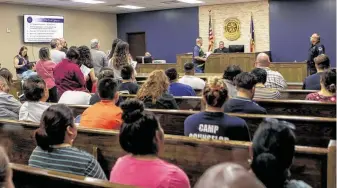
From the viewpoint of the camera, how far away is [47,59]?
6.21 meters

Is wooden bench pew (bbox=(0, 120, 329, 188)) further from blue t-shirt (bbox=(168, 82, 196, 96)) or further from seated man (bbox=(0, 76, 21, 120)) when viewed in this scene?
blue t-shirt (bbox=(168, 82, 196, 96))

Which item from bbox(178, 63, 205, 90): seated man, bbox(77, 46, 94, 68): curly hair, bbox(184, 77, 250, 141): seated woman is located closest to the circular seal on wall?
bbox(178, 63, 205, 90): seated man

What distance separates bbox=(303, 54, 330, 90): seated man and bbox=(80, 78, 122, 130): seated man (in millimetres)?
2947

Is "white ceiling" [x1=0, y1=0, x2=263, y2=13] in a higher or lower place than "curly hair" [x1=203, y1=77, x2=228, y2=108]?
higher

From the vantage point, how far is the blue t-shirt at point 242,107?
139 inches

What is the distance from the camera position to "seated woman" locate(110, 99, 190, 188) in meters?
1.85

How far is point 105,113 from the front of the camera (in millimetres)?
3281

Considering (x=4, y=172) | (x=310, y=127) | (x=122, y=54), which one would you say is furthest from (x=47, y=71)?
(x=4, y=172)

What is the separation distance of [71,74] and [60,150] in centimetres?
328

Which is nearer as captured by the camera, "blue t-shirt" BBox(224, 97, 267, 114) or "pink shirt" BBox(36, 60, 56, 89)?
"blue t-shirt" BBox(224, 97, 267, 114)

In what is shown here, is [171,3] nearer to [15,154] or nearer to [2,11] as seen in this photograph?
[2,11]

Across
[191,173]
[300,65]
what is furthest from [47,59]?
[300,65]

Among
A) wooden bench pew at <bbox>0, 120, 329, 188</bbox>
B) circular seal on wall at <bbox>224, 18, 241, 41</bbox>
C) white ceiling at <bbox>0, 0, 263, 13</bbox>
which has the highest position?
white ceiling at <bbox>0, 0, 263, 13</bbox>

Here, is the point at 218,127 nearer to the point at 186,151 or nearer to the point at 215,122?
the point at 215,122
